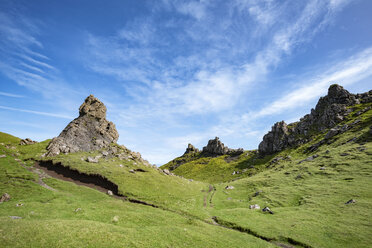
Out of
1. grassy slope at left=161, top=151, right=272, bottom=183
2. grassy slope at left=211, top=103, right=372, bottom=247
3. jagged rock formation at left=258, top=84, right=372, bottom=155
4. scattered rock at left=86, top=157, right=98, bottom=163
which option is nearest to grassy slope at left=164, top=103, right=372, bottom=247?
grassy slope at left=211, top=103, right=372, bottom=247

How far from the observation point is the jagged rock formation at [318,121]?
130 meters

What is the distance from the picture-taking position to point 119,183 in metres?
56.9

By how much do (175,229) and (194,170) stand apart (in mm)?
143950

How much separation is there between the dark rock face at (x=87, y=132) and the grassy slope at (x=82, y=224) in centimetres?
2363

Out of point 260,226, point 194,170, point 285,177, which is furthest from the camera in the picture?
point 194,170

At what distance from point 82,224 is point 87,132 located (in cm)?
7637

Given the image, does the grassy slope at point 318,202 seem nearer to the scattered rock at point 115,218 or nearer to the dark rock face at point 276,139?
the scattered rock at point 115,218

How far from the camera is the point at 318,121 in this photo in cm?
13738

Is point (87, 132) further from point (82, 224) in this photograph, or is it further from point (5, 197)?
point (82, 224)

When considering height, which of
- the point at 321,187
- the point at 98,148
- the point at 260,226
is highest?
the point at 98,148

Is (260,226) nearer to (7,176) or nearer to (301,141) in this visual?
(7,176)

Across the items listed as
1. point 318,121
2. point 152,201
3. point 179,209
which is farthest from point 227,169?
point 179,209

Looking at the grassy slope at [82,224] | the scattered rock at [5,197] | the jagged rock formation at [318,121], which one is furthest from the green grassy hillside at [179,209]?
the jagged rock formation at [318,121]

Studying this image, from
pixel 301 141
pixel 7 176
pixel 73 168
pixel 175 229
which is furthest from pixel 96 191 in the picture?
pixel 301 141
